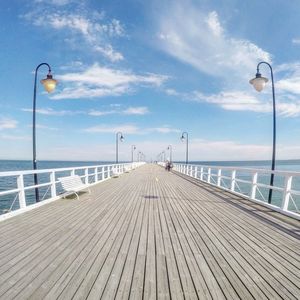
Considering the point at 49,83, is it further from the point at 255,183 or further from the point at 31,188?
the point at 255,183

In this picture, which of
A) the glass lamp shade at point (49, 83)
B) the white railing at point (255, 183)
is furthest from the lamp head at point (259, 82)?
the glass lamp shade at point (49, 83)

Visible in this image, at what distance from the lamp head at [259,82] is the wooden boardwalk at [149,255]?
520 cm

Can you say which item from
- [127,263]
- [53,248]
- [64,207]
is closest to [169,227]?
[127,263]

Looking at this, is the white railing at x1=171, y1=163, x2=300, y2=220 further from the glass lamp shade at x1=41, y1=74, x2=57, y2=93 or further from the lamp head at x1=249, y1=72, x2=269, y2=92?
the glass lamp shade at x1=41, y1=74, x2=57, y2=93

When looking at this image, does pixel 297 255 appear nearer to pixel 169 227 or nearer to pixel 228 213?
pixel 169 227

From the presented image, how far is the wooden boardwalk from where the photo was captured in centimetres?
282

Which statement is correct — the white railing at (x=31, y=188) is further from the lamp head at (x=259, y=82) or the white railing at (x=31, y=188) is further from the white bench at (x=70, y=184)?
the lamp head at (x=259, y=82)

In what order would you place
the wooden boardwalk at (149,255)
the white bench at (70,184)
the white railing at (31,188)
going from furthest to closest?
the white bench at (70,184) < the white railing at (31,188) < the wooden boardwalk at (149,255)

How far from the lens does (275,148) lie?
11.5 metres

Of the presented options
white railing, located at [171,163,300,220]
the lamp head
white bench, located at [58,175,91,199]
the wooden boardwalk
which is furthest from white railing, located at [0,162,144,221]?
the lamp head

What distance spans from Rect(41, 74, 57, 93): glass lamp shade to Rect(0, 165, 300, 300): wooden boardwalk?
456 cm

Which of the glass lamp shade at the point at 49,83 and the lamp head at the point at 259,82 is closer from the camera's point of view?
the glass lamp shade at the point at 49,83

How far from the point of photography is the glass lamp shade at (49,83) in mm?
8859

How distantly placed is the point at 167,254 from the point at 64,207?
4.50 meters
